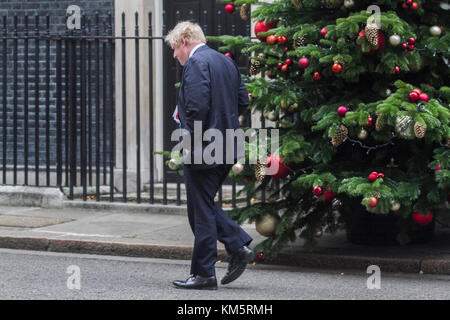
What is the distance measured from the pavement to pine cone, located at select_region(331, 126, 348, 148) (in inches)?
42.6

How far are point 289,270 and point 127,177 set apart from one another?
14.1ft

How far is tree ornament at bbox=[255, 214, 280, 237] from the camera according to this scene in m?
7.91

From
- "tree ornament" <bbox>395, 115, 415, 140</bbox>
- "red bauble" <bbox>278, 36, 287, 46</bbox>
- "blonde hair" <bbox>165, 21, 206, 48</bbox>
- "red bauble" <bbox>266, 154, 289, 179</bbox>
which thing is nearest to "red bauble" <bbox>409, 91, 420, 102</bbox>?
"tree ornament" <bbox>395, 115, 415, 140</bbox>

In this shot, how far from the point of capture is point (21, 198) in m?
11.3

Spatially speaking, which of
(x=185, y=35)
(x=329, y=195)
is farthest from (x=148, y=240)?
(x=185, y=35)

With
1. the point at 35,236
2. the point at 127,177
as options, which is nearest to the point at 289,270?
the point at 35,236

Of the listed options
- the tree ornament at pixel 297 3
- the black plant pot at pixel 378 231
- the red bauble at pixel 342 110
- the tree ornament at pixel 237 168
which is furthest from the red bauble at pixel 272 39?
the black plant pot at pixel 378 231

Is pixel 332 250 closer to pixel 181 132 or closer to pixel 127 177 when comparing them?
pixel 181 132

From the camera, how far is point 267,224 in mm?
7910

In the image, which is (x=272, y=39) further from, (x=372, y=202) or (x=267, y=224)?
(x=372, y=202)

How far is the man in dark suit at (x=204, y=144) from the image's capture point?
664 centimetres

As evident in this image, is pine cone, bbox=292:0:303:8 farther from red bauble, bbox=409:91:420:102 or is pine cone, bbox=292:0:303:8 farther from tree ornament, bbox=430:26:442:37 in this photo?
red bauble, bbox=409:91:420:102

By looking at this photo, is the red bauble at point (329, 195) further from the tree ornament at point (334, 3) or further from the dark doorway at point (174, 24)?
the dark doorway at point (174, 24)

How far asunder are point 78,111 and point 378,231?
4.83 metres
